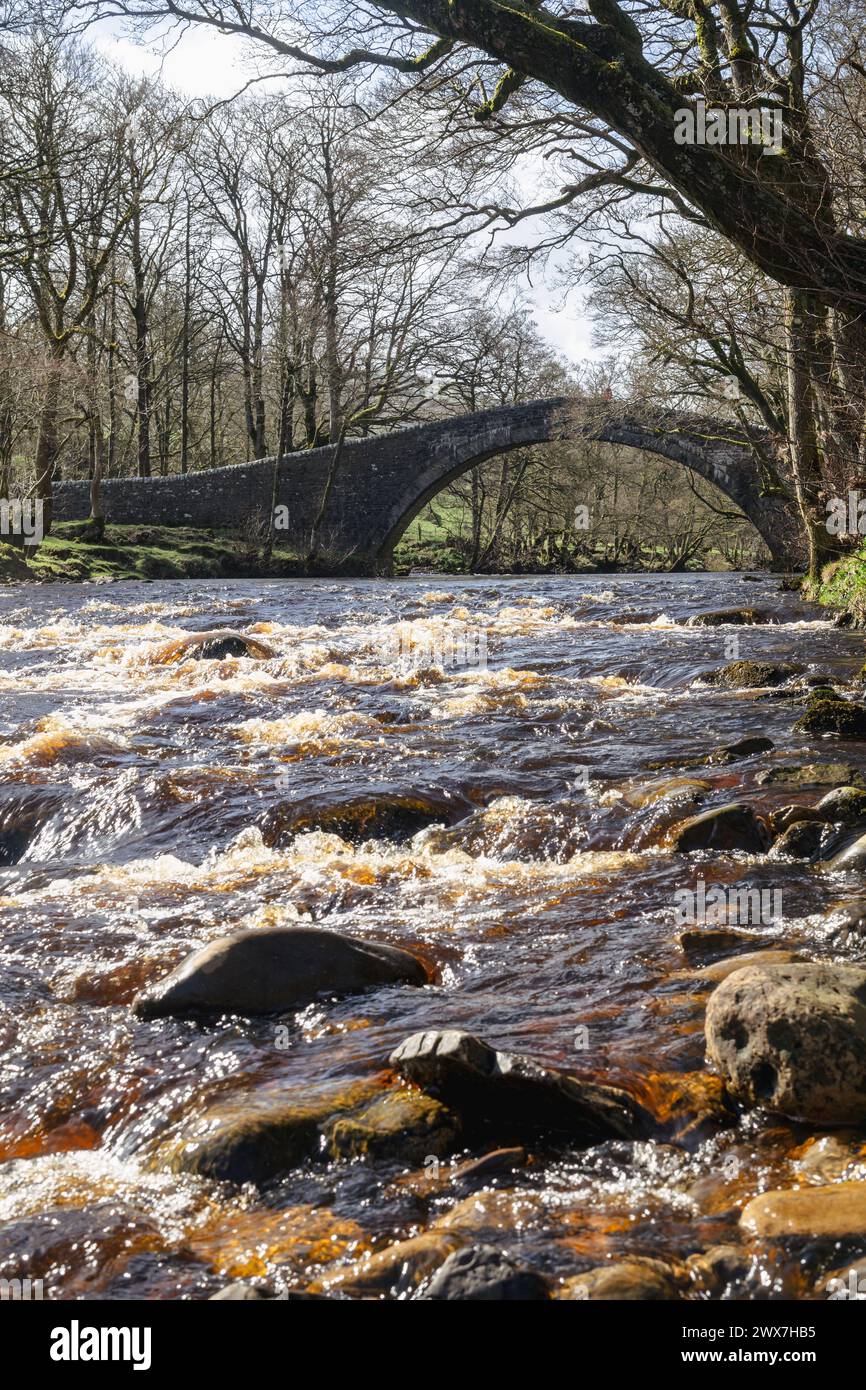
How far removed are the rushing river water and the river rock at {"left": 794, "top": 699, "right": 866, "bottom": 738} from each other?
19 cm

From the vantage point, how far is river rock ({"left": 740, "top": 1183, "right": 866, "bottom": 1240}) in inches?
102

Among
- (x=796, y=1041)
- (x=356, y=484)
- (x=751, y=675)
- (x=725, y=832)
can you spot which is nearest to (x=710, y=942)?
(x=796, y=1041)

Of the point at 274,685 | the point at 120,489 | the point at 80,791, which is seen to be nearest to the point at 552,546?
the point at 120,489

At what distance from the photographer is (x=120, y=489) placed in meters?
33.3

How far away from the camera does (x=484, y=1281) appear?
96.6 inches

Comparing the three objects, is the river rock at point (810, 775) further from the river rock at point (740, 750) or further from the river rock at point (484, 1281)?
the river rock at point (484, 1281)

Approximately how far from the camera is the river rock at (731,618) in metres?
15.0

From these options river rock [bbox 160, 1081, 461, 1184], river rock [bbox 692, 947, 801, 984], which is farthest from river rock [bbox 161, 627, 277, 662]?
river rock [bbox 160, 1081, 461, 1184]

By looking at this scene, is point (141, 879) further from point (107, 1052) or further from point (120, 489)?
point (120, 489)

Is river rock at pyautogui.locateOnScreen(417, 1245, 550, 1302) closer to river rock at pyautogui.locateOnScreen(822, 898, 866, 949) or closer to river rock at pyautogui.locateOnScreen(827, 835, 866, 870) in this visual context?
river rock at pyautogui.locateOnScreen(822, 898, 866, 949)

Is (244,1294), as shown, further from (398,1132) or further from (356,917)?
(356,917)

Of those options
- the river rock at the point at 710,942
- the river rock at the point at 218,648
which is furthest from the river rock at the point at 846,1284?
the river rock at the point at 218,648
